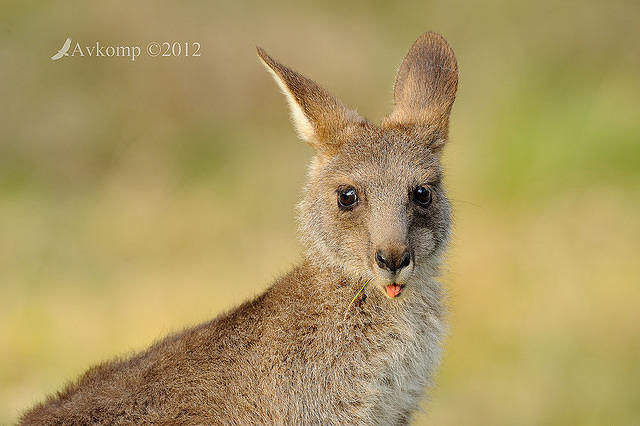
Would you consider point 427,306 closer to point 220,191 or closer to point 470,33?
point 220,191

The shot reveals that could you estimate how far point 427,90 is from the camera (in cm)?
699

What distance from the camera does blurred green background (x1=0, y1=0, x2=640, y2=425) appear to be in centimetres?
1008

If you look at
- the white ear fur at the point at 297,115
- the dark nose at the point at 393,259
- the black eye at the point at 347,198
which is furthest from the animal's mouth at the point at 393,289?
the white ear fur at the point at 297,115

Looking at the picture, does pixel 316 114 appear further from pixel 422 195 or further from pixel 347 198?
pixel 422 195

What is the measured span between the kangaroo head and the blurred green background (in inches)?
108

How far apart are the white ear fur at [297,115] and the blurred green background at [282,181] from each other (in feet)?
9.95

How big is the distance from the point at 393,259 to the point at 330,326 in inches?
28.3

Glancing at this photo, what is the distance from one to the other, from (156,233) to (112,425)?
607 centimetres

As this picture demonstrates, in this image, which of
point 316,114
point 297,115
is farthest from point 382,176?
point 297,115

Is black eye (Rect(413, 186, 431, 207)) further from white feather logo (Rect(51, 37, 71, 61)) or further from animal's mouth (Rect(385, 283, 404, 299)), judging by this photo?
white feather logo (Rect(51, 37, 71, 61))

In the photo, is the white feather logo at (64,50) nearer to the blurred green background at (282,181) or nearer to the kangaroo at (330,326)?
the blurred green background at (282,181)

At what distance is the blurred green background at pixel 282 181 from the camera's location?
10078 mm

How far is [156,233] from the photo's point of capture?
1179 cm

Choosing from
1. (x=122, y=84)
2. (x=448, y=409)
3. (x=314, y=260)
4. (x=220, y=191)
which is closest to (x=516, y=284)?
(x=448, y=409)
